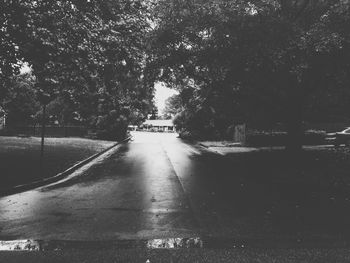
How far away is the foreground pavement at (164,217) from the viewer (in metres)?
6.27

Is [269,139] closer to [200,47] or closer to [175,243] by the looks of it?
[200,47]

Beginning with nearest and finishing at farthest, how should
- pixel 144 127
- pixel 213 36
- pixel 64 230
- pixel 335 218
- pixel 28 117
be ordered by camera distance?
pixel 64 230
pixel 335 218
pixel 213 36
pixel 28 117
pixel 144 127

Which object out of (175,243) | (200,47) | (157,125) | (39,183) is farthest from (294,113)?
(157,125)

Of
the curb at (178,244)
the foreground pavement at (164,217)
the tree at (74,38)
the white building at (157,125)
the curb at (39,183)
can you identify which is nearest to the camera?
the curb at (178,244)

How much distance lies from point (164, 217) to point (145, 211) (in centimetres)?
72

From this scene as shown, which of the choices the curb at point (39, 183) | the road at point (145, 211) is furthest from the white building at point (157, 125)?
the road at point (145, 211)

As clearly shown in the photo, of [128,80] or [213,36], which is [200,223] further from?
[128,80]

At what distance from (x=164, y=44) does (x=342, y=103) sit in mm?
12120

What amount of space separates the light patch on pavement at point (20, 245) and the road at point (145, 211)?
243mm

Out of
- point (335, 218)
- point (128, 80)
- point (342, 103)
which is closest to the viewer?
point (335, 218)

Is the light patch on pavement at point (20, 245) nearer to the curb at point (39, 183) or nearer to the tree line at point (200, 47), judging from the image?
the curb at point (39, 183)

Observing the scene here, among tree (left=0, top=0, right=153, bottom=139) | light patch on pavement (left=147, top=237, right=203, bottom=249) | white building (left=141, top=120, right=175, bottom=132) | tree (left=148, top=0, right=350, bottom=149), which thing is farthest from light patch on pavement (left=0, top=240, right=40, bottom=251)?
white building (left=141, top=120, right=175, bottom=132)

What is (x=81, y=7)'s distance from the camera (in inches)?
551

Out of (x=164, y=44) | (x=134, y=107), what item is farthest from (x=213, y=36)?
(x=134, y=107)
